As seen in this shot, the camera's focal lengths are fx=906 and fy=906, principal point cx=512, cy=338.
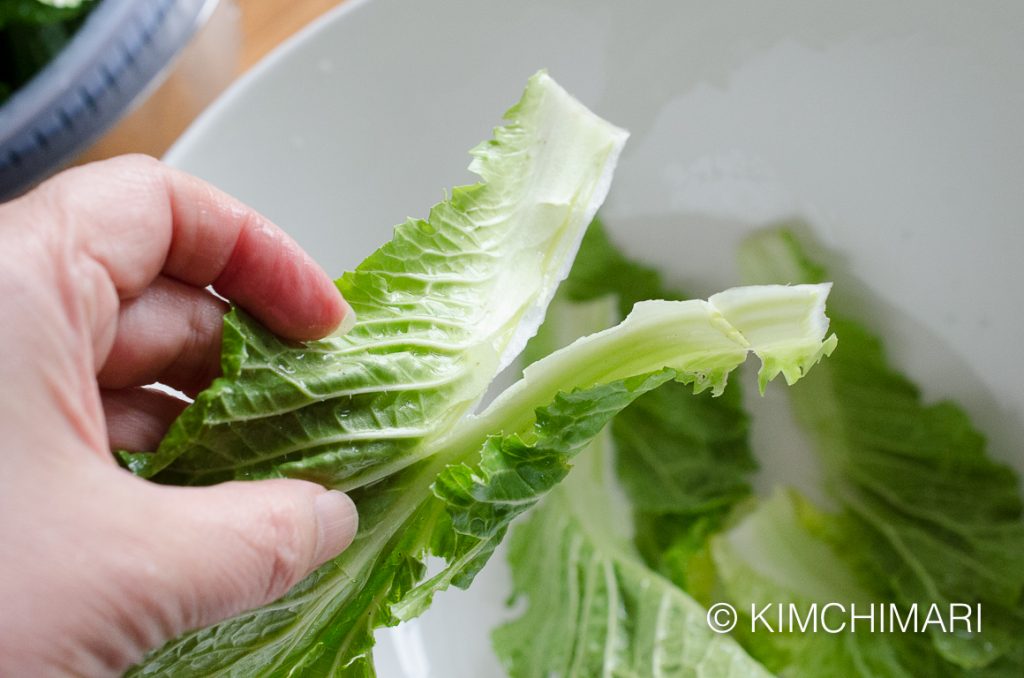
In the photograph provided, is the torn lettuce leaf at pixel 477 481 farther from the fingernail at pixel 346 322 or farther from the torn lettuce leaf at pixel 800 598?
the torn lettuce leaf at pixel 800 598

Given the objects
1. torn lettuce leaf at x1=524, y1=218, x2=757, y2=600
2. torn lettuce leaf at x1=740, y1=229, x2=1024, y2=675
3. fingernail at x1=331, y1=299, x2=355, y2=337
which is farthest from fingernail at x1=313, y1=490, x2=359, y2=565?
torn lettuce leaf at x1=740, y1=229, x2=1024, y2=675

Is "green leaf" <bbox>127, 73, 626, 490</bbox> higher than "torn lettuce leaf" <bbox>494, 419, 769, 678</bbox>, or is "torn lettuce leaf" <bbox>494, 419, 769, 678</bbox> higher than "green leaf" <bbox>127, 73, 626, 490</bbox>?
"green leaf" <bbox>127, 73, 626, 490</bbox>

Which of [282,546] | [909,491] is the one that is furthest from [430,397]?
[909,491]

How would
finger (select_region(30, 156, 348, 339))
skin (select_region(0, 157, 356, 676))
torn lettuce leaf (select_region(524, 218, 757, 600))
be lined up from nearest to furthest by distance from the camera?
skin (select_region(0, 157, 356, 676)), finger (select_region(30, 156, 348, 339)), torn lettuce leaf (select_region(524, 218, 757, 600))

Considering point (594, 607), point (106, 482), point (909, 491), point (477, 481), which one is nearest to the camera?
point (106, 482)

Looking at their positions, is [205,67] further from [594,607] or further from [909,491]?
[909,491]

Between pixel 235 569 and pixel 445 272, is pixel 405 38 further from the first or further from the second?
pixel 235 569

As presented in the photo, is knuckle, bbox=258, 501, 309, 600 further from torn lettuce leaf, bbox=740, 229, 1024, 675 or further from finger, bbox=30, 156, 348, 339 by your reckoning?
torn lettuce leaf, bbox=740, 229, 1024, 675
